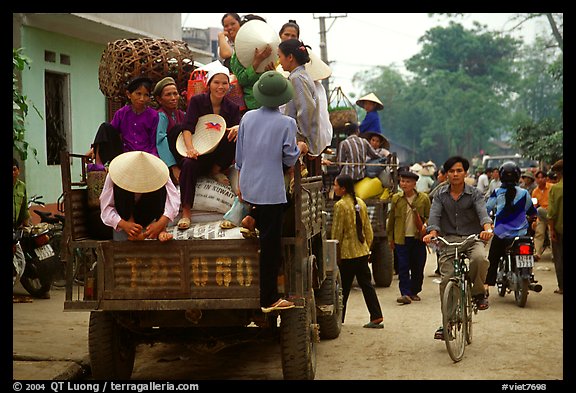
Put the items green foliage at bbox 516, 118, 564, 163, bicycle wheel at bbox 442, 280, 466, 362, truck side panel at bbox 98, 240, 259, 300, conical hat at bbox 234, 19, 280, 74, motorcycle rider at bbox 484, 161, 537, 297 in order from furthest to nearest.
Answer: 1. green foliage at bbox 516, 118, 564, 163
2. motorcycle rider at bbox 484, 161, 537, 297
3. conical hat at bbox 234, 19, 280, 74
4. bicycle wheel at bbox 442, 280, 466, 362
5. truck side panel at bbox 98, 240, 259, 300

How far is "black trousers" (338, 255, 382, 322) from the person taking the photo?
9359 mm

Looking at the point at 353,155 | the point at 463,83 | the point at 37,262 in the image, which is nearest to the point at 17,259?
the point at 37,262

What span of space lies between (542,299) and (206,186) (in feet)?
20.1

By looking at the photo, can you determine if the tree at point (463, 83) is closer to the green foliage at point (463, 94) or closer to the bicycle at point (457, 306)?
the green foliage at point (463, 94)

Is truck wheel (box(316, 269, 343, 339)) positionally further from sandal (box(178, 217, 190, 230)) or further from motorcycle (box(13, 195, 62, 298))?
motorcycle (box(13, 195, 62, 298))

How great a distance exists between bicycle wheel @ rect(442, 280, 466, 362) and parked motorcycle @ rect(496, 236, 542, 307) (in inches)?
114

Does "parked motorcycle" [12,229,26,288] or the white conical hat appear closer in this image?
the white conical hat

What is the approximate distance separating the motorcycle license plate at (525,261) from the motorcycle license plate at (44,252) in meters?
5.82

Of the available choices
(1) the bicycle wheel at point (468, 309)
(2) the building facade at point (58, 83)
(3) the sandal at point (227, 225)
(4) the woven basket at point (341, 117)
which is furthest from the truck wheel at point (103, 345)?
(4) the woven basket at point (341, 117)

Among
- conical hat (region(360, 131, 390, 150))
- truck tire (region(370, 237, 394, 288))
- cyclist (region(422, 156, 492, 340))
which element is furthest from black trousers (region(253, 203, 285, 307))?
conical hat (region(360, 131, 390, 150))

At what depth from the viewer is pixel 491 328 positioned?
31.6 feet

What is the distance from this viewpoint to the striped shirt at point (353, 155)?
12742mm
